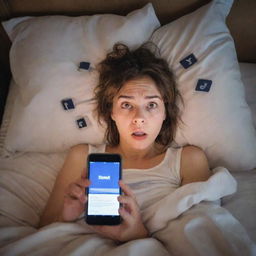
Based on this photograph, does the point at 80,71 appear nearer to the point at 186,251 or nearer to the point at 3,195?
the point at 3,195

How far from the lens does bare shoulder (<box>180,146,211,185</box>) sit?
125 centimetres

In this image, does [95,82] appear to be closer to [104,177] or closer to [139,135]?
[139,135]

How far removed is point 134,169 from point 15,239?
0.55 meters

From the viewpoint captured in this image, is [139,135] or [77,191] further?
[139,135]

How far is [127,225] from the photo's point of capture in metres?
1.10

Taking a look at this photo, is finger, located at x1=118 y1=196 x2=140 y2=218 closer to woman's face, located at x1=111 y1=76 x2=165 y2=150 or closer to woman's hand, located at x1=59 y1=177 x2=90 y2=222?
woman's hand, located at x1=59 y1=177 x2=90 y2=222

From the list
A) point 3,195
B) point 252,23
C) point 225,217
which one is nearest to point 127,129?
point 225,217

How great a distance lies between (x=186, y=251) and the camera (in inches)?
38.8

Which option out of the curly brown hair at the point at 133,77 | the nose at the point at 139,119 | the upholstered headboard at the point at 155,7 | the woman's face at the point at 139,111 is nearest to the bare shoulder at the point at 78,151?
the curly brown hair at the point at 133,77

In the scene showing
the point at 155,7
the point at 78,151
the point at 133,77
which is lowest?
the point at 78,151

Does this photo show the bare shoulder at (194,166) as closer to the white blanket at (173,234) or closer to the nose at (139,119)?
the white blanket at (173,234)

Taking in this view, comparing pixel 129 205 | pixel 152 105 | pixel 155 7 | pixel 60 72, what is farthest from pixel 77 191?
pixel 155 7

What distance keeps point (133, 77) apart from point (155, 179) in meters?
0.46

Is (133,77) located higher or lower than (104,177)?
higher
